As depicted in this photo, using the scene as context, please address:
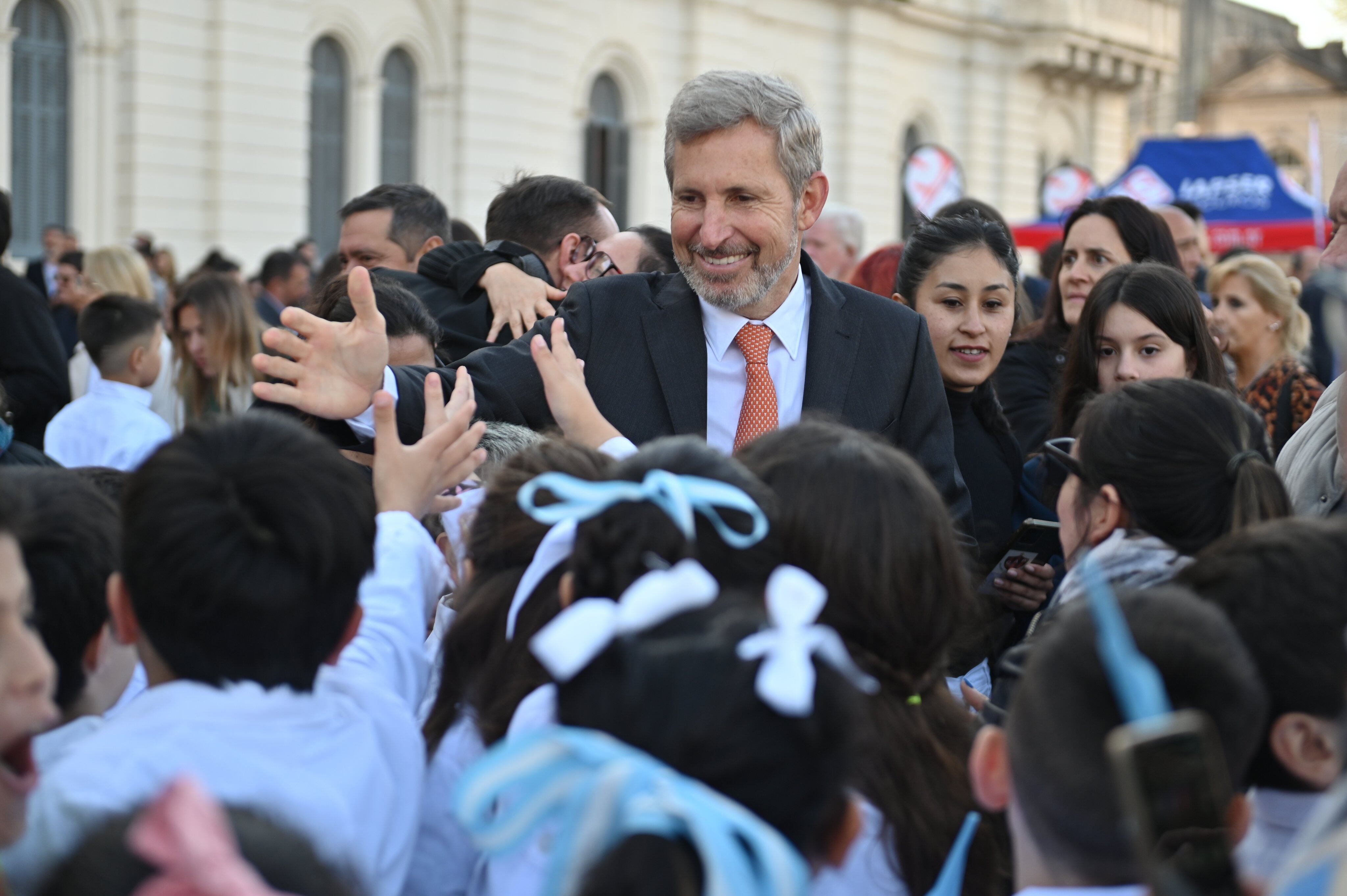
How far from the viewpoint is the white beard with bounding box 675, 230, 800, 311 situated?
305 cm

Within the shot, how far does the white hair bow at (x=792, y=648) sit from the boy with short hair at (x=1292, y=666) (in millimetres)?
556

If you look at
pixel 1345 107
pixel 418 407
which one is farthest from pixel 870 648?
pixel 1345 107

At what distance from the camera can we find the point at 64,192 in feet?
43.8

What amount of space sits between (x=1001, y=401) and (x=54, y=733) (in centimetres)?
325

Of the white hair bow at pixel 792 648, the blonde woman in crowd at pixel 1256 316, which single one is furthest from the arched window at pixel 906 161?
the white hair bow at pixel 792 648

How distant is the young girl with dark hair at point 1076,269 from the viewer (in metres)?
4.46

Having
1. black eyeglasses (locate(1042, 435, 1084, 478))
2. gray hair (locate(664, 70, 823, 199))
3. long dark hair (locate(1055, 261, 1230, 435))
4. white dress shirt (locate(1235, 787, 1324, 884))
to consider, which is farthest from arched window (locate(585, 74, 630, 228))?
white dress shirt (locate(1235, 787, 1324, 884))

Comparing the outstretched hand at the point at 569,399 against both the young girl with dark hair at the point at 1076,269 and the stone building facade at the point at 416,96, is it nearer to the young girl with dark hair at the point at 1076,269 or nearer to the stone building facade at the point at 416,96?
the young girl with dark hair at the point at 1076,269

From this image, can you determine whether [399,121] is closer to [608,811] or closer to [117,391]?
[117,391]

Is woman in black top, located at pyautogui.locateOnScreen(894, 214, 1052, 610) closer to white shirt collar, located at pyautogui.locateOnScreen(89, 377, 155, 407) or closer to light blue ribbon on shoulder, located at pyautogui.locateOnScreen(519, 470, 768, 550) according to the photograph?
light blue ribbon on shoulder, located at pyautogui.locateOnScreen(519, 470, 768, 550)

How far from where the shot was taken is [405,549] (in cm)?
219

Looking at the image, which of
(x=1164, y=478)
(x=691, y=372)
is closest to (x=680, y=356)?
(x=691, y=372)

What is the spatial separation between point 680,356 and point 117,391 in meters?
3.25

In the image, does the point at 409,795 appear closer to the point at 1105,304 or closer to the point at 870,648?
the point at 870,648
